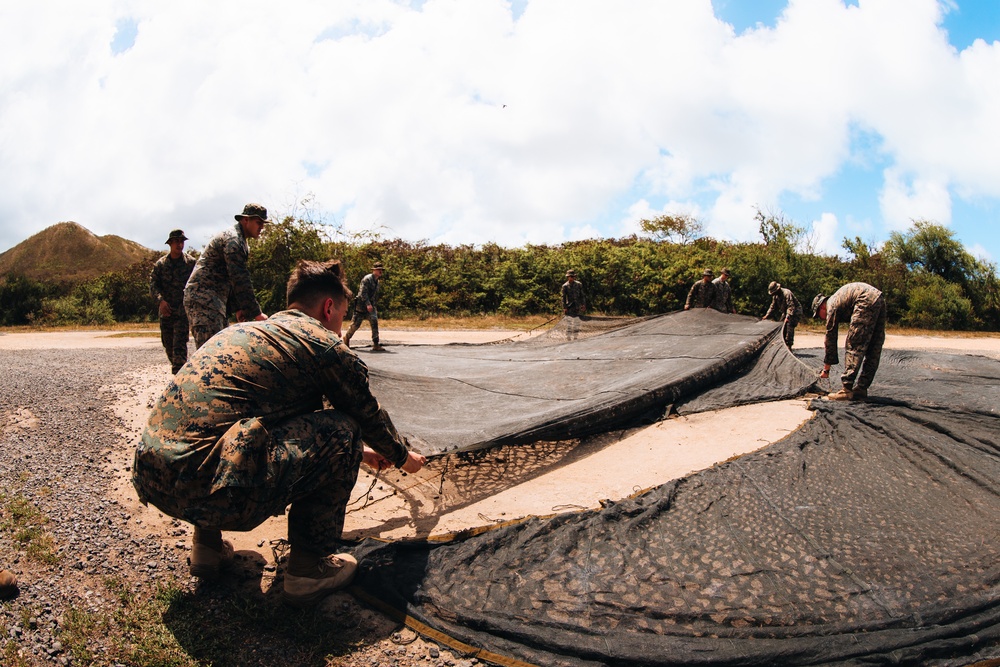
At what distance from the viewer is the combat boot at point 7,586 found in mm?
2051

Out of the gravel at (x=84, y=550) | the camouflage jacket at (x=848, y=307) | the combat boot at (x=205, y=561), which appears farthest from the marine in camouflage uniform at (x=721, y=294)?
the combat boot at (x=205, y=561)

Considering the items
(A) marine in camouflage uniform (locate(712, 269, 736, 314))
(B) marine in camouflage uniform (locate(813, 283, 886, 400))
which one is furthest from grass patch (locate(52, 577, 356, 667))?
(A) marine in camouflage uniform (locate(712, 269, 736, 314))

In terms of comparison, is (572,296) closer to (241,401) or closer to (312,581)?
(312,581)

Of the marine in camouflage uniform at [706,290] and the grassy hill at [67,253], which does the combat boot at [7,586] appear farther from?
the grassy hill at [67,253]

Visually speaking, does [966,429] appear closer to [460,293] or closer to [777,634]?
[777,634]

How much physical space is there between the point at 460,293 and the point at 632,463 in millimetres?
14909

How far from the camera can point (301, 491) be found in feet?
6.81

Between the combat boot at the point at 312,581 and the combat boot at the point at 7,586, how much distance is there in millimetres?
894

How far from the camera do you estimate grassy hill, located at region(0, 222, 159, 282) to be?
24.5 meters

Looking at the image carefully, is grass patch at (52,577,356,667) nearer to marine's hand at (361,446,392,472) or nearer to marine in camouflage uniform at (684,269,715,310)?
marine's hand at (361,446,392,472)

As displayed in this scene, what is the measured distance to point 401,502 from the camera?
3064mm

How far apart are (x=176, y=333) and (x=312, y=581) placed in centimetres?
423

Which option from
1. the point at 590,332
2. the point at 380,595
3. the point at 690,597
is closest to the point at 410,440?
the point at 380,595

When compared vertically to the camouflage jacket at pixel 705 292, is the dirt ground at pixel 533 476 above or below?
below
